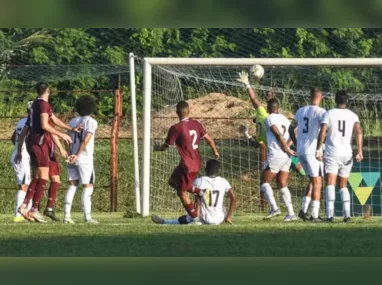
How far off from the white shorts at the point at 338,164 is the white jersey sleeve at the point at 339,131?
0.05 m

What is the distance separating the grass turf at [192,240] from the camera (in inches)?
285

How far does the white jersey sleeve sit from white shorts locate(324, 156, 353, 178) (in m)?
0.05

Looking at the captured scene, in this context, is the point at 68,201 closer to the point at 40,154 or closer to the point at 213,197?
the point at 40,154

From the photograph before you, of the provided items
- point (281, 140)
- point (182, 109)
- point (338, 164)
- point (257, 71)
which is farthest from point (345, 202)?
point (257, 71)

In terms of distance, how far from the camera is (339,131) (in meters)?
13.2

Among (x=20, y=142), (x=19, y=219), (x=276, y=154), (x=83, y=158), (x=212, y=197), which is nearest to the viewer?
(x=212, y=197)

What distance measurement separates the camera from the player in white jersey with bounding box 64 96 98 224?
12.9m

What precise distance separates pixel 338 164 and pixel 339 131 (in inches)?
18.0

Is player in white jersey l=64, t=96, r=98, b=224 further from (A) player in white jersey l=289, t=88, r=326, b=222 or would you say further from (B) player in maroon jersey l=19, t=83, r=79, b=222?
(A) player in white jersey l=289, t=88, r=326, b=222

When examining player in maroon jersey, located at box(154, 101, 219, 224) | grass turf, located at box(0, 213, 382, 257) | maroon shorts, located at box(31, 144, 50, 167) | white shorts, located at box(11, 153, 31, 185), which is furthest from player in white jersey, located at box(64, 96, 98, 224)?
white shorts, located at box(11, 153, 31, 185)

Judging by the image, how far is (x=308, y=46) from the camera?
2717 centimetres
